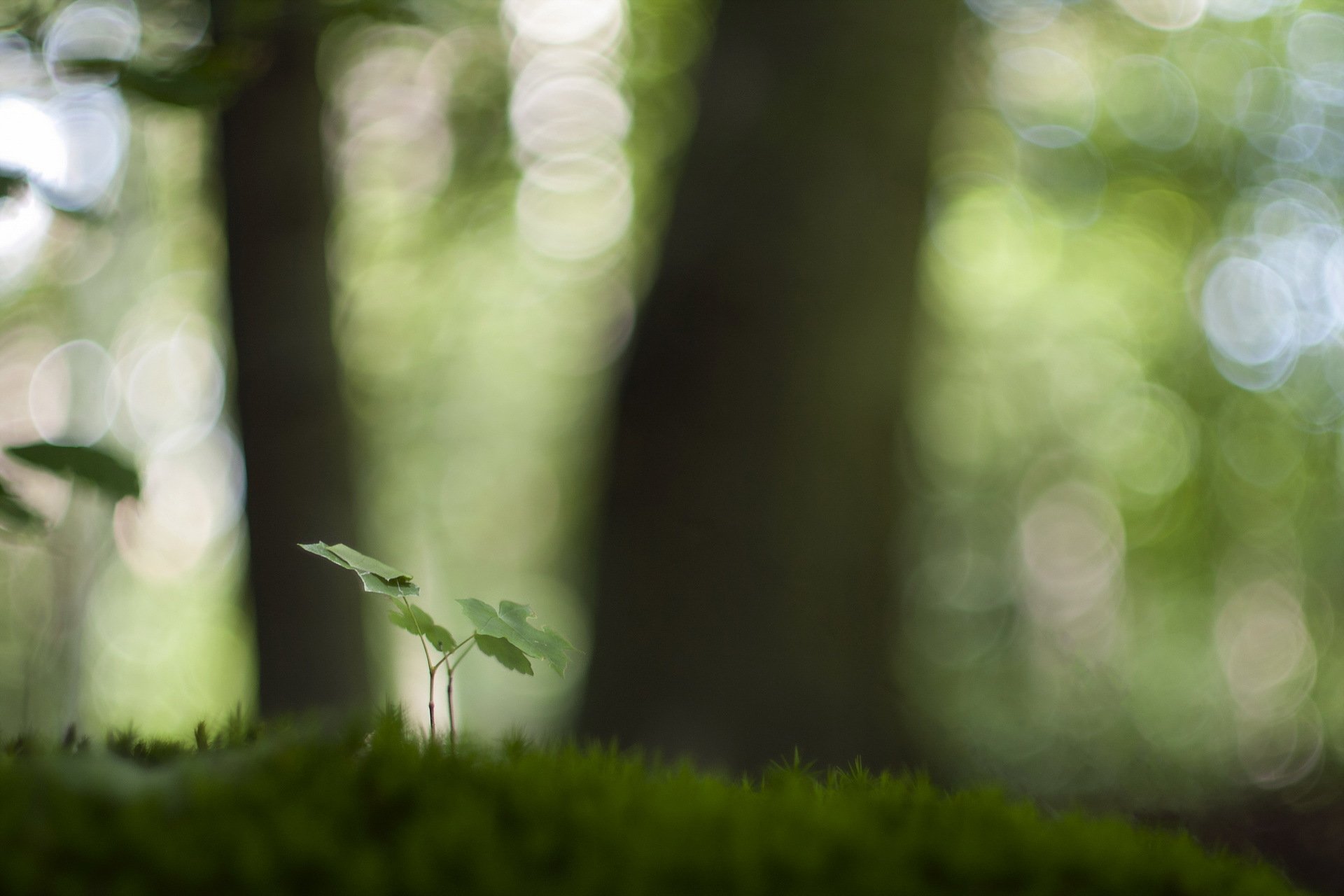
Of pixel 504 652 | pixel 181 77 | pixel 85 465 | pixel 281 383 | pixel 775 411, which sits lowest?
pixel 504 652

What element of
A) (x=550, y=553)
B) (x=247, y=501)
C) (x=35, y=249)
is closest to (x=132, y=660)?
(x=550, y=553)

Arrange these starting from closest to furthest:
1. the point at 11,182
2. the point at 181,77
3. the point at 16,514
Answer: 1. the point at 16,514
2. the point at 11,182
3. the point at 181,77

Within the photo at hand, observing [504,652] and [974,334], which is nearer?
[504,652]

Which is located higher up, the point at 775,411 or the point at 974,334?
the point at 974,334

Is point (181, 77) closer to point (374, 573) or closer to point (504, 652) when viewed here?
point (374, 573)

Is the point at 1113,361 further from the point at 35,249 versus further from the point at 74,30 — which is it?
the point at 35,249

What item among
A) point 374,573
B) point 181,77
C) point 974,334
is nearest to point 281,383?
point 181,77
